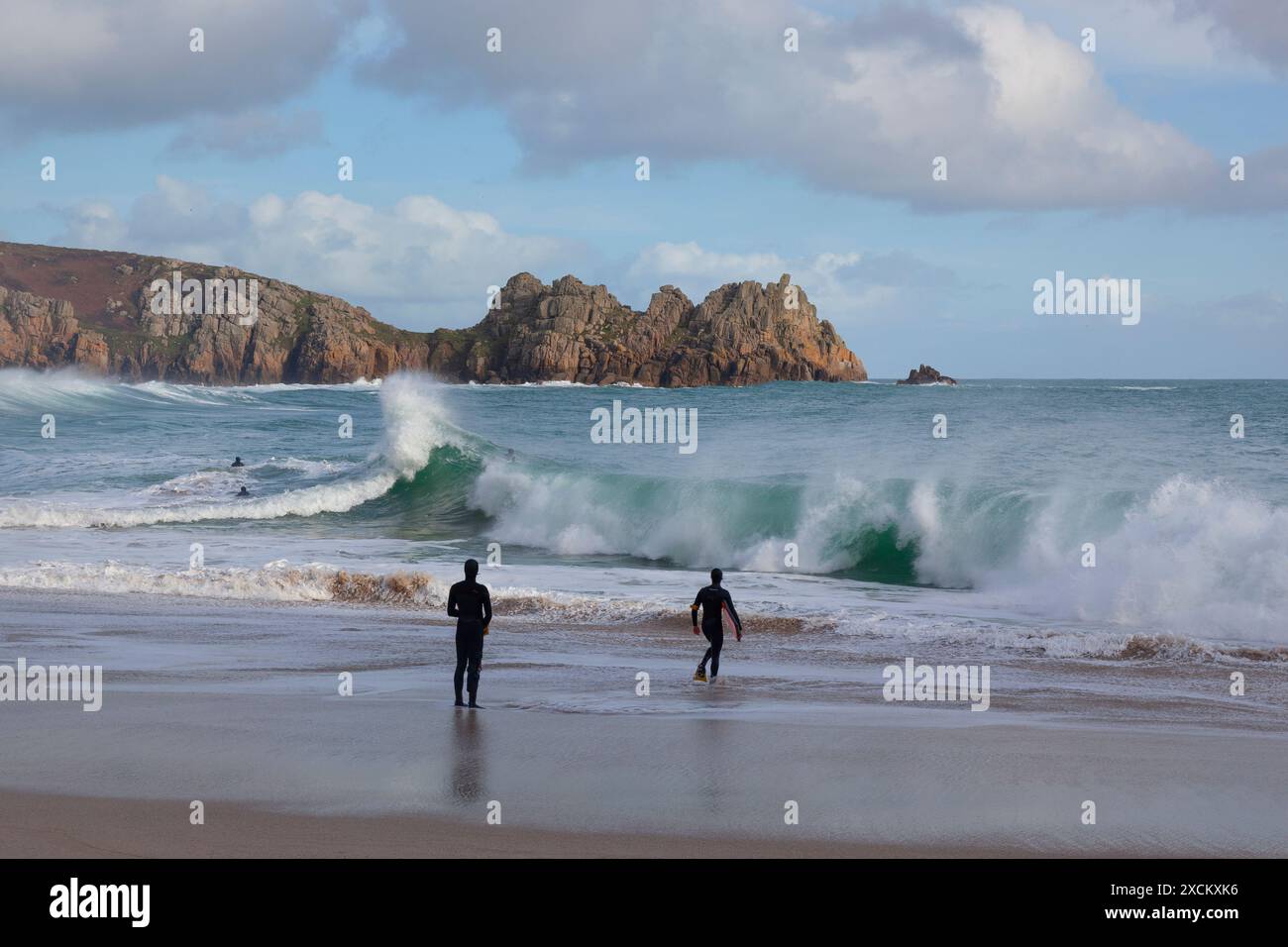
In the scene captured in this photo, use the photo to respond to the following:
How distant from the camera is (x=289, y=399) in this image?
80.0 meters

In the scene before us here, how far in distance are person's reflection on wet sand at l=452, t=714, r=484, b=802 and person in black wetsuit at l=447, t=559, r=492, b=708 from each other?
1.45ft

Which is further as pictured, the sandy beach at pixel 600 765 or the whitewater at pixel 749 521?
the whitewater at pixel 749 521

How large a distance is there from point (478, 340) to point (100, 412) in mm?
71712

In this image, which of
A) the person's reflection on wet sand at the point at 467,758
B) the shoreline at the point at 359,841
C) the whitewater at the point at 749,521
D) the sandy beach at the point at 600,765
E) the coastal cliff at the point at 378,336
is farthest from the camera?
the coastal cliff at the point at 378,336

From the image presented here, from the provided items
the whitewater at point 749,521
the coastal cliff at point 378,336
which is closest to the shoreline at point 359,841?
the whitewater at point 749,521

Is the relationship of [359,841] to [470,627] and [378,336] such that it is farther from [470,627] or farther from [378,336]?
[378,336]

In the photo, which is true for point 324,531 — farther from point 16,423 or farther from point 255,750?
point 16,423

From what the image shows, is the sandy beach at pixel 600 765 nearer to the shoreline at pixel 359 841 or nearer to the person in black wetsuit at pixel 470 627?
the shoreline at pixel 359 841

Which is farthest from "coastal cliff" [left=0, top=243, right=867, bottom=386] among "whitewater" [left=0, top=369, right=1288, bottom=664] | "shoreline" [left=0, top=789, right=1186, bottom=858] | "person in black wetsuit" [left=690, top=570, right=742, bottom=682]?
"shoreline" [left=0, top=789, right=1186, bottom=858]

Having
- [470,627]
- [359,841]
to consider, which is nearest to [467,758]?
[359,841]

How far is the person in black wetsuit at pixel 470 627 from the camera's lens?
31.3 ft

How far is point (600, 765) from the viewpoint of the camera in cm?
763

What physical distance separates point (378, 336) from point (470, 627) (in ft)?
396

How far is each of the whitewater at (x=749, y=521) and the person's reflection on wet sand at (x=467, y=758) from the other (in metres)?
6.11
